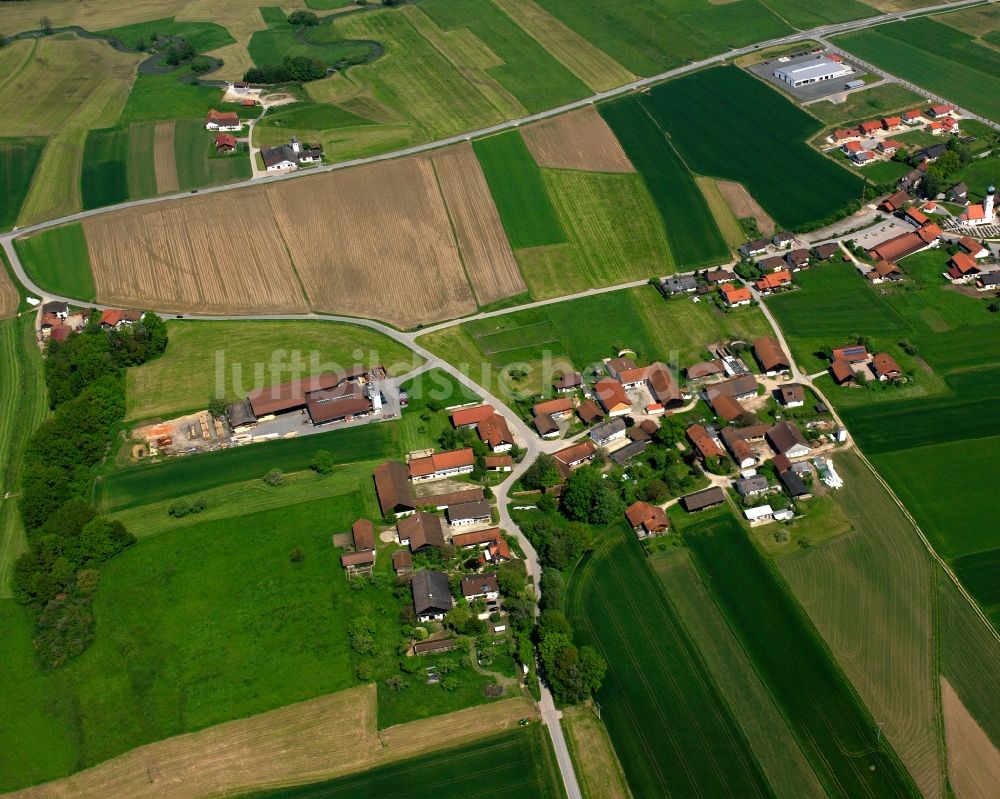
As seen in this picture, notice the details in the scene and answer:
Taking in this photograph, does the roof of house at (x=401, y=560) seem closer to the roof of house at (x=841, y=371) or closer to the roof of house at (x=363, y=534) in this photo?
the roof of house at (x=363, y=534)

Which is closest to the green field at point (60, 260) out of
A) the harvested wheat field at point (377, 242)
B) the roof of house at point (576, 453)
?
the harvested wheat field at point (377, 242)

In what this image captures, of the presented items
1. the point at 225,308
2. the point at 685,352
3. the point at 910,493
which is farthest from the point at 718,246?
the point at 225,308

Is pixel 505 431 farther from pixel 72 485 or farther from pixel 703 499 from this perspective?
pixel 72 485

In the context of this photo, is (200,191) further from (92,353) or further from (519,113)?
(519,113)

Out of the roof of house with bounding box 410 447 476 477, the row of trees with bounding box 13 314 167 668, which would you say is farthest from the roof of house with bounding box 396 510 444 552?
the row of trees with bounding box 13 314 167 668

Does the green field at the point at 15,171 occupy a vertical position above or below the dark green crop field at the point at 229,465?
above
